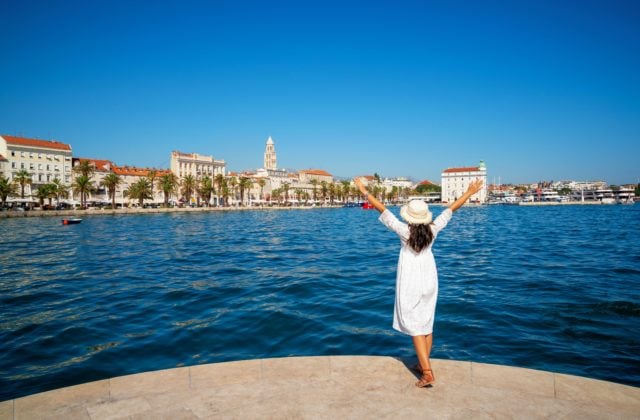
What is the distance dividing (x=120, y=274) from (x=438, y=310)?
13934mm

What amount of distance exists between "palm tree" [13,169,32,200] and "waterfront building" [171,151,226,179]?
49.4m

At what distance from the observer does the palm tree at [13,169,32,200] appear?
3463 inches

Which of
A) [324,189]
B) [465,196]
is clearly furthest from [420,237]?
[324,189]

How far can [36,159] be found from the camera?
101m

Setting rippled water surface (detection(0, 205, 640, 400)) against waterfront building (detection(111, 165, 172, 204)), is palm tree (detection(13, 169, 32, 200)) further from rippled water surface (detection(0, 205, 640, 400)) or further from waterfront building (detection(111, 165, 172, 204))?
rippled water surface (detection(0, 205, 640, 400))

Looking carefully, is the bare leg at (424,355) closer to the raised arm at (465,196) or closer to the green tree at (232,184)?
the raised arm at (465,196)

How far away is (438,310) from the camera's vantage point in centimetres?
1129

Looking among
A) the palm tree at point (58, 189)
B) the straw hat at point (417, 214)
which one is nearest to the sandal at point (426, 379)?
the straw hat at point (417, 214)

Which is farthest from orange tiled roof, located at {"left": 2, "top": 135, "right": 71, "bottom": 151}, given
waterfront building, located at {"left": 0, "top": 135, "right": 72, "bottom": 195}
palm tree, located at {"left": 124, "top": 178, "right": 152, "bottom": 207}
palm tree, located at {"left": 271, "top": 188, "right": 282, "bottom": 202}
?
palm tree, located at {"left": 271, "top": 188, "right": 282, "bottom": 202}

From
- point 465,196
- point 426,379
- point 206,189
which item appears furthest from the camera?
point 206,189

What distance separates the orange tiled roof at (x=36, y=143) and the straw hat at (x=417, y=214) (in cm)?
12036

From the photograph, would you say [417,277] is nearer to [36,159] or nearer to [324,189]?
[36,159]

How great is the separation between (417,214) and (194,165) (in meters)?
151

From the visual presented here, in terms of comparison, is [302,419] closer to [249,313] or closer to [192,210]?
[249,313]
